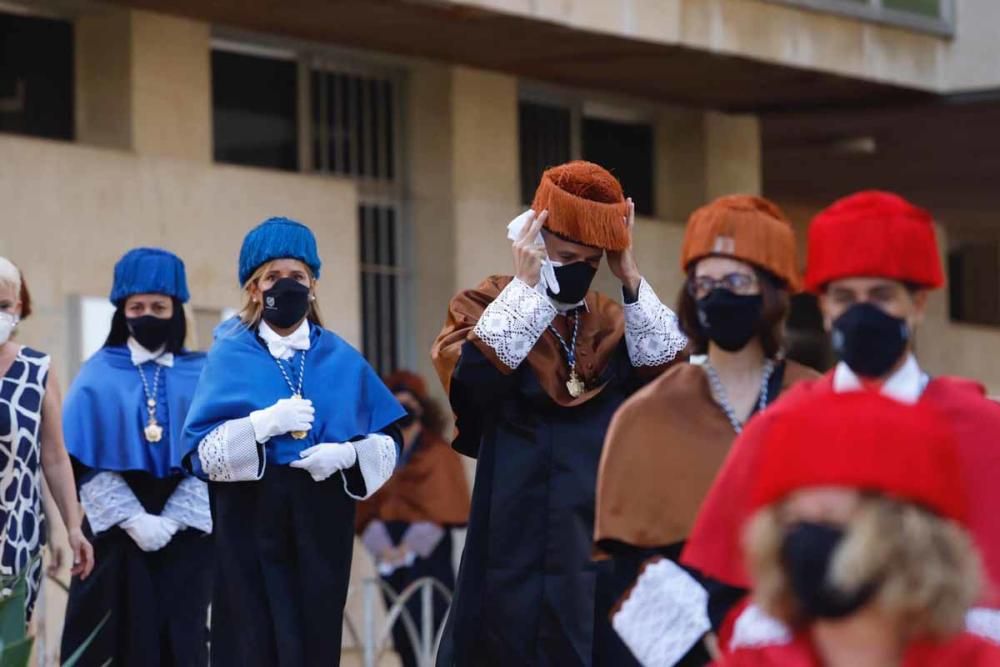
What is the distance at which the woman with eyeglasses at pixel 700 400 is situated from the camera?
5570 mm

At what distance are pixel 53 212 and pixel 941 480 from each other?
10847 millimetres

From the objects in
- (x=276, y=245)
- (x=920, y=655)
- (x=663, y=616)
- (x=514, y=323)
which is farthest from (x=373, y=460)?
(x=920, y=655)

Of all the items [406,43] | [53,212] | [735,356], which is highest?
[406,43]

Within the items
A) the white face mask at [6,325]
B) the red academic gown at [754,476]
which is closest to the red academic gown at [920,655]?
the red academic gown at [754,476]

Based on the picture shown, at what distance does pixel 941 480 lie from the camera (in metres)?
3.63

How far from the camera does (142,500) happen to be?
10.0m

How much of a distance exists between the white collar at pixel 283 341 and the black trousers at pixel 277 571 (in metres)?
0.45

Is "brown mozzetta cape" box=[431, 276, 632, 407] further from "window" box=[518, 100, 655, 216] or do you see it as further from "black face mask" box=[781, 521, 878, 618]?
"window" box=[518, 100, 655, 216]

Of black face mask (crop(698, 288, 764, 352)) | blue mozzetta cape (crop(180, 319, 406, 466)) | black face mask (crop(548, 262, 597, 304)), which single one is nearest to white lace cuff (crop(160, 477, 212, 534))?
blue mozzetta cape (crop(180, 319, 406, 466))

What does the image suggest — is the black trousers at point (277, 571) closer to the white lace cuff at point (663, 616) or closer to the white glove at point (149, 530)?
the white glove at point (149, 530)

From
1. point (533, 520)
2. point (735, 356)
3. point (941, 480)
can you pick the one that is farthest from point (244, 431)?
point (941, 480)

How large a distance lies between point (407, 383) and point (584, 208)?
817 centimetres

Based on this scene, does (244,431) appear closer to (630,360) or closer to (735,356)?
(630,360)

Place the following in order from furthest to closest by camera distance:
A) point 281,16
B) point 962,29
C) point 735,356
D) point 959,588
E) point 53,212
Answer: point 962,29 < point 281,16 < point 53,212 < point 735,356 < point 959,588
